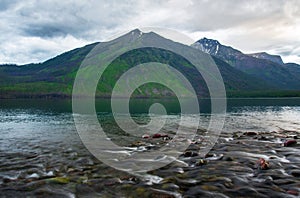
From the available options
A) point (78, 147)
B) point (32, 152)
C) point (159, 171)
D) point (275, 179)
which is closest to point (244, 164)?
point (275, 179)

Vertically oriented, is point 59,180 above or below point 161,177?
above

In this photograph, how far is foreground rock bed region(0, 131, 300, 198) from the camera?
14.3 m

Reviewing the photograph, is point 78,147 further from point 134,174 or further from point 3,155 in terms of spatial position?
point 134,174

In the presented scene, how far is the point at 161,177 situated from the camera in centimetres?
1731

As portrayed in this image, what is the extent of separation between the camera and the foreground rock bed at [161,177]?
1430 cm

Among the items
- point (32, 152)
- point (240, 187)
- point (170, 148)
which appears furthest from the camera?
point (170, 148)

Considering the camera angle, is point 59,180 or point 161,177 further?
point 161,177

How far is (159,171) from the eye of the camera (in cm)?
1883

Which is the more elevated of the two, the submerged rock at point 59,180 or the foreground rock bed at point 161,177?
the submerged rock at point 59,180

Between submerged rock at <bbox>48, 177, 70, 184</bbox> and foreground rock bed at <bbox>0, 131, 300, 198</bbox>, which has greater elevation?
submerged rock at <bbox>48, 177, 70, 184</bbox>

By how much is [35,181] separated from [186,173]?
10560mm

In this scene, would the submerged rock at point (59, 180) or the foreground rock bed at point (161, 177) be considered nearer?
the foreground rock bed at point (161, 177)

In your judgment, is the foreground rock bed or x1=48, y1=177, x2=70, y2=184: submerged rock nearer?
the foreground rock bed

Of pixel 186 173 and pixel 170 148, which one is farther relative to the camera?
pixel 170 148
